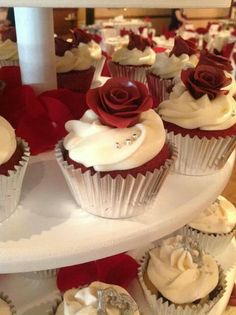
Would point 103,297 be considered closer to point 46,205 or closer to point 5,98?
point 46,205

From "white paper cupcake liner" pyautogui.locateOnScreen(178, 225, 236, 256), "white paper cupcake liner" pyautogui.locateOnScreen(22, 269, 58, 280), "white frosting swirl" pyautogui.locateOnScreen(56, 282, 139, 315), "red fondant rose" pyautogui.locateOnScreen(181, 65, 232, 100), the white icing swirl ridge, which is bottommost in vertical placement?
"white paper cupcake liner" pyautogui.locateOnScreen(178, 225, 236, 256)

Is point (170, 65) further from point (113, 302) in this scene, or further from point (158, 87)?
point (113, 302)

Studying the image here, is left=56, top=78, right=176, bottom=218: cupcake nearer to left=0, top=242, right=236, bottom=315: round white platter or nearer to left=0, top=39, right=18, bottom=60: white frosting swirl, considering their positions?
left=0, top=242, right=236, bottom=315: round white platter

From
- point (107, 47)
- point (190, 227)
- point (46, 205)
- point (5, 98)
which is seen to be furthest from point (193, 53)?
point (107, 47)

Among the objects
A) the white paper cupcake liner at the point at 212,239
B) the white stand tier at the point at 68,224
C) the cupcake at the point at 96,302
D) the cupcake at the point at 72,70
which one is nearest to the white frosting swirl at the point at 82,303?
the cupcake at the point at 96,302

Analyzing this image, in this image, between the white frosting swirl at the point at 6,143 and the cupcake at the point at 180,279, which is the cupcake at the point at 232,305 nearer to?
the cupcake at the point at 180,279

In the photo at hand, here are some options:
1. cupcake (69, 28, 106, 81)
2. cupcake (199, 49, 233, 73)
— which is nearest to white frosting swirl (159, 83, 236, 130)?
cupcake (199, 49, 233, 73)

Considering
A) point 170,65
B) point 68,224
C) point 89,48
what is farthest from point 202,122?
point 89,48
